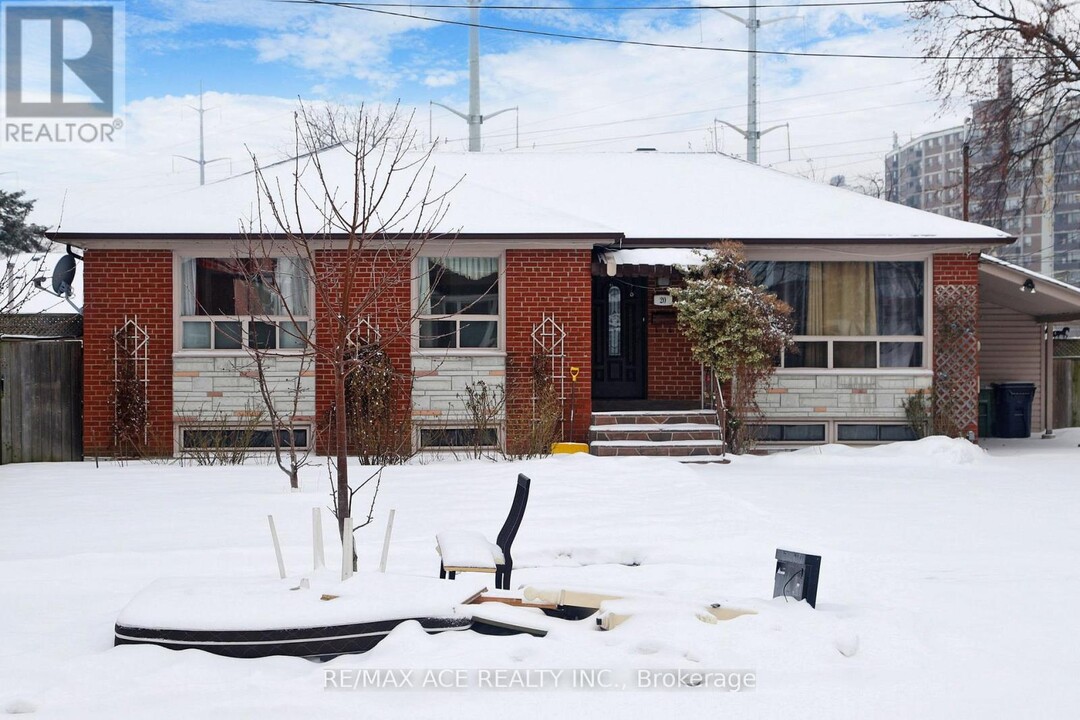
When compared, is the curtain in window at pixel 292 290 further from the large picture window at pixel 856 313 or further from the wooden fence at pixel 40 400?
the large picture window at pixel 856 313

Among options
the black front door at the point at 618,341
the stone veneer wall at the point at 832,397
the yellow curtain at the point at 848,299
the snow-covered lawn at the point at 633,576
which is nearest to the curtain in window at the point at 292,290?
the snow-covered lawn at the point at 633,576

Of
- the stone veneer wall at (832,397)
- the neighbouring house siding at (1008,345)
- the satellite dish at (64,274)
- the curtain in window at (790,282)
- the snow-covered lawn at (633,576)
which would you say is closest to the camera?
the snow-covered lawn at (633,576)

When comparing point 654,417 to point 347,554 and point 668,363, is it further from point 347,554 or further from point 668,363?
point 347,554

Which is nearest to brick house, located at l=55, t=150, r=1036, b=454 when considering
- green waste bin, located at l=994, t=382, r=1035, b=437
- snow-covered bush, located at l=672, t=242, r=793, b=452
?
snow-covered bush, located at l=672, t=242, r=793, b=452

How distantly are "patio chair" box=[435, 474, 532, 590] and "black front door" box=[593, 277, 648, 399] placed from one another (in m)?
9.30

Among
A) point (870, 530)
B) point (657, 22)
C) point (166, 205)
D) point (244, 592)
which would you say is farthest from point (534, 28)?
point (244, 592)

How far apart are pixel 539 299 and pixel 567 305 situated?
0.40m

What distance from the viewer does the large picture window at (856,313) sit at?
1393cm

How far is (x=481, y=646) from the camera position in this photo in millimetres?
4480

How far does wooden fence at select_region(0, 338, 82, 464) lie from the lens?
40.5ft

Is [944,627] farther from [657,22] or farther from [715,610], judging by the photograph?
[657,22]

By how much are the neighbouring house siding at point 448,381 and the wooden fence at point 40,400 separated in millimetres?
4673

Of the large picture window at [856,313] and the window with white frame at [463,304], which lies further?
the large picture window at [856,313]

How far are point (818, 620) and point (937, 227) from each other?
10.4m
